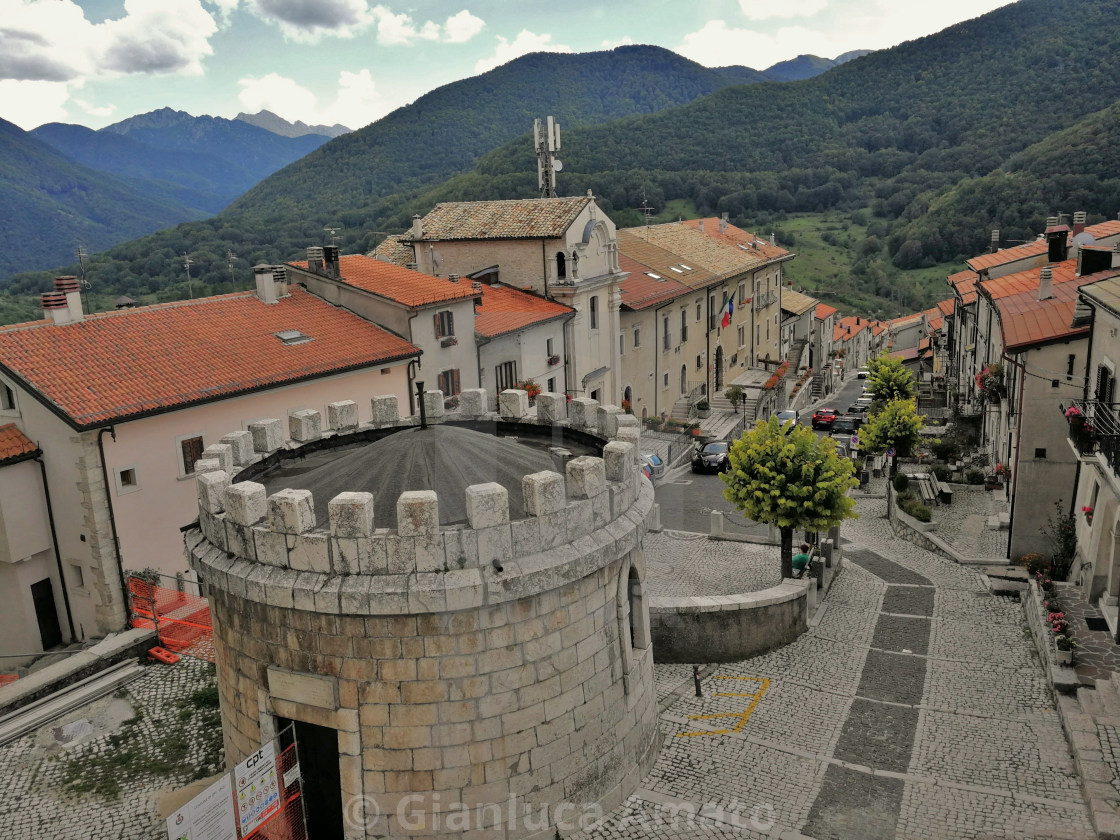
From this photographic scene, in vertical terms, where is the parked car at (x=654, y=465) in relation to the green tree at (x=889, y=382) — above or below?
below

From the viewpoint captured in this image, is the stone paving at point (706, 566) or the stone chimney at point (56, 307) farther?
the stone chimney at point (56, 307)

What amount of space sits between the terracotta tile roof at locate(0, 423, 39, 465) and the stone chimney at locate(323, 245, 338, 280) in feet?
39.3

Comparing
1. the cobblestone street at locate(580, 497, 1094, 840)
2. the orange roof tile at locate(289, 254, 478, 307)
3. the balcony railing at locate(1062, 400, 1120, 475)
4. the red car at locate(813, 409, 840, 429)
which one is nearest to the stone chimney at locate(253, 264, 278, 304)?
the orange roof tile at locate(289, 254, 478, 307)

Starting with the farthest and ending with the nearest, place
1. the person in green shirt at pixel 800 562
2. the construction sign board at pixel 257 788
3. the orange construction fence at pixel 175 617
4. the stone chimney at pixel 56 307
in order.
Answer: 1. the stone chimney at pixel 56 307
2. the person in green shirt at pixel 800 562
3. the orange construction fence at pixel 175 617
4. the construction sign board at pixel 257 788

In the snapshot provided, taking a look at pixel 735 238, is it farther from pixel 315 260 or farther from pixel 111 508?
pixel 111 508

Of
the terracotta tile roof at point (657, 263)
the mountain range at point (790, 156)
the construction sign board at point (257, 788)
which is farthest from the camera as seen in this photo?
the mountain range at point (790, 156)

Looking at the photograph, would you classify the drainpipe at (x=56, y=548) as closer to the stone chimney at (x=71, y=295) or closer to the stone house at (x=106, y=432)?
the stone house at (x=106, y=432)

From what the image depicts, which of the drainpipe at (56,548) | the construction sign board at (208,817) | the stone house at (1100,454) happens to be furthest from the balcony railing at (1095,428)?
the drainpipe at (56,548)

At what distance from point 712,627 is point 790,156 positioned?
135614 millimetres

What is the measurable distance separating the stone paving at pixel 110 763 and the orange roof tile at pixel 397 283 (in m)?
16.8

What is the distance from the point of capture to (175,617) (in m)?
18.7

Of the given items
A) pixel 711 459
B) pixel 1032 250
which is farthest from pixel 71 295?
pixel 1032 250

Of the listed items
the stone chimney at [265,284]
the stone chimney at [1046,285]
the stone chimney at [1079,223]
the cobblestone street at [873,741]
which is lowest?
the cobblestone street at [873,741]

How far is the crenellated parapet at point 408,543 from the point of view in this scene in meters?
9.32
